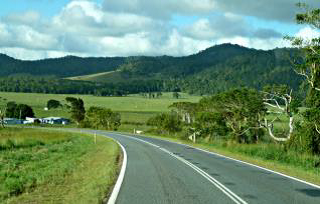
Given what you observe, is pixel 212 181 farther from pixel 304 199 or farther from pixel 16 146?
pixel 16 146

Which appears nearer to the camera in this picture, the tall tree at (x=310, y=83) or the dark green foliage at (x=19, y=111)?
the tall tree at (x=310, y=83)

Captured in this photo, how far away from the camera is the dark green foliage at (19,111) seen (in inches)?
5588

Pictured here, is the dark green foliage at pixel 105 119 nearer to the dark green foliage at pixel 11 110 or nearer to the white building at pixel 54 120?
the white building at pixel 54 120

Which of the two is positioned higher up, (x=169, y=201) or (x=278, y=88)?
(x=278, y=88)

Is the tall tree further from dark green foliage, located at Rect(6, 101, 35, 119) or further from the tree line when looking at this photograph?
dark green foliage, located at Rect(6, 101, 35, 119)

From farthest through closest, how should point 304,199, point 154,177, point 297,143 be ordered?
point 297,143 < point 154,177 < point 304,199

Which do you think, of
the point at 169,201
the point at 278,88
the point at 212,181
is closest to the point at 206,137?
the point at 278,88

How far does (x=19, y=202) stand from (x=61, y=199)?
3.22ft

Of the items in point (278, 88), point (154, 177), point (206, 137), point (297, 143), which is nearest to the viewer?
point (154, 177)

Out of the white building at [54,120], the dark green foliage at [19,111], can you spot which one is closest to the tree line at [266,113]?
the white building at [54,120]

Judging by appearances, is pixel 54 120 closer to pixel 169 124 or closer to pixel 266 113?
pixel 169 124

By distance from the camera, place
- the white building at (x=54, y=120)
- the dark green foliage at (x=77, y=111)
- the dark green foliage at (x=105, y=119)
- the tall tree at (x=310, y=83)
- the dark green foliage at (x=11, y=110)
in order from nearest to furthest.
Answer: the tall tree at (x=310, y=83)
the dark green foliage at (x=105, y=119)
the dark green foliage at (x=77, y=111)
the white building at (x=54, y=120)
the dark green foliage at (x=11, y=110)

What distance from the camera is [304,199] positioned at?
12.0m

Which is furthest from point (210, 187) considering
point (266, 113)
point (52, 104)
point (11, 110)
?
point (52, 104)
